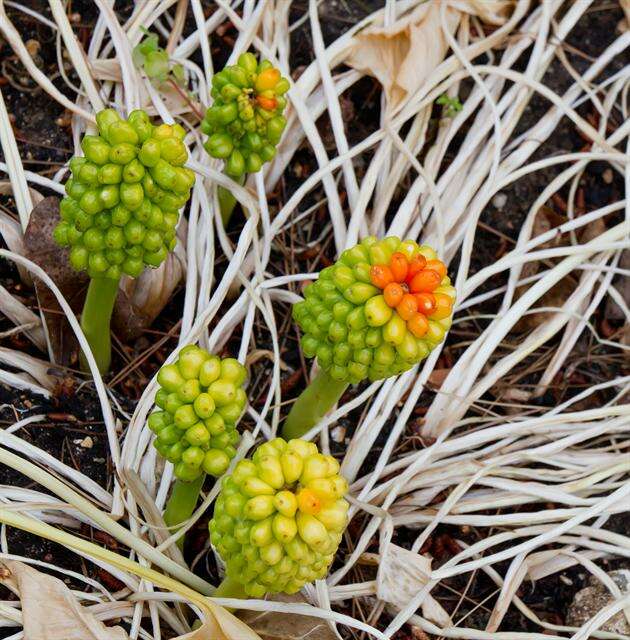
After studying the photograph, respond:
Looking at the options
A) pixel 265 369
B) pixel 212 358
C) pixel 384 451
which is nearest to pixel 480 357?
pixel 384 451

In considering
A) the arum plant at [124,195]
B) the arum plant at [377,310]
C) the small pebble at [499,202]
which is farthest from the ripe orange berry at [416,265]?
the small pebble at [499,202]

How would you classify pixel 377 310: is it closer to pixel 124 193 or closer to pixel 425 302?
pixel 425 302

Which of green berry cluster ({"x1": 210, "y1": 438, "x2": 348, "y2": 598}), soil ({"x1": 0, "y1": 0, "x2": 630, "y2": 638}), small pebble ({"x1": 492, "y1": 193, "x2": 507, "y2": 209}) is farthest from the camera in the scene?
small pebble ({"x1": 492, "y1": 193, "x2": 507, "y2": 209})

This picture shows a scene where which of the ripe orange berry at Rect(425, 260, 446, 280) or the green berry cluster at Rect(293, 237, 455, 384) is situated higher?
the ripe orange berry at Rect(425, 260, 446, 280)

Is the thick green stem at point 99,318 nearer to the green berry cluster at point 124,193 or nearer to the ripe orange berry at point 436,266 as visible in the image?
the green berry cluster at point 124,193

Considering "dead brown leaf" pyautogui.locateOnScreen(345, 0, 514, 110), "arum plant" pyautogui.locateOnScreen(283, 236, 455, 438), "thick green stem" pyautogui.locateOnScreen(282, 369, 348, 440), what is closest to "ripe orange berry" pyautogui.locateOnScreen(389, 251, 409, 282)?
"arum plant" pyautogui.locateOnScreen(283, 236, 455, 438)

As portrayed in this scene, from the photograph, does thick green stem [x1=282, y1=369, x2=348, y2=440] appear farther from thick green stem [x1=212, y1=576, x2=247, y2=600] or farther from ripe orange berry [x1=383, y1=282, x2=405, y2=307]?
thick green stem [x1=212, y1=576, x2=247, y2=600]

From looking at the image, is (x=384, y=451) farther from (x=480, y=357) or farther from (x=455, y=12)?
(x=455, y=12)

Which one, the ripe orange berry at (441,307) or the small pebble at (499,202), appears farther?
the small pebble at (499,202)
